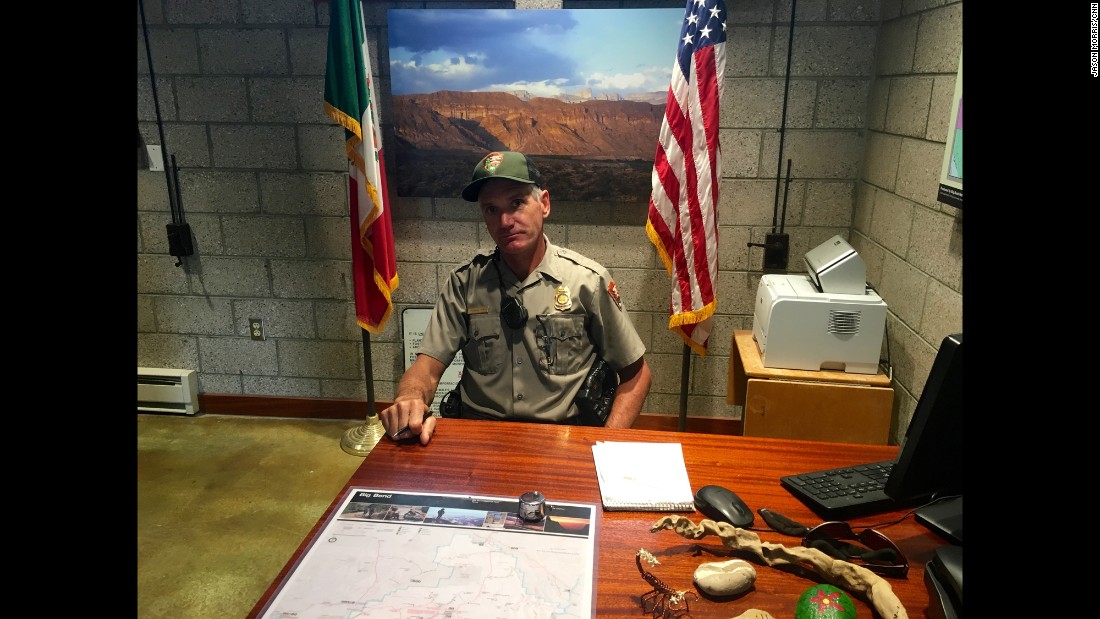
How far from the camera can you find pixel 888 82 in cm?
262

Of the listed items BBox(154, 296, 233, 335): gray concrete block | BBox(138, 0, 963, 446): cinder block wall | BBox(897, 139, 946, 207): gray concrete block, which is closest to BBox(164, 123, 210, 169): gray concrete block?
BBox(138, 0, 963, 446): cinder block wall

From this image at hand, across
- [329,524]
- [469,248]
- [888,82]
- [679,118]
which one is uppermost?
[888,82]

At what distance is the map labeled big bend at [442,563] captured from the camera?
38.3 inches

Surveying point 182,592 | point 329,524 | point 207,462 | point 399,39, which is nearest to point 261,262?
point 207,462

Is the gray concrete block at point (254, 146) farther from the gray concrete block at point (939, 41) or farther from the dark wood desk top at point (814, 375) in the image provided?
the gray concrete block at point (939, 41)

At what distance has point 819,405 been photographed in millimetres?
2346

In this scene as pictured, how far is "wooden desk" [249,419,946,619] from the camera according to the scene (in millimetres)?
1013

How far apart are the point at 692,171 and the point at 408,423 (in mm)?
1569

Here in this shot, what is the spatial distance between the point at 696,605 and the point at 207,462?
274 centimetres

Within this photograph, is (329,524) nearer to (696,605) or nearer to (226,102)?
(696,605)

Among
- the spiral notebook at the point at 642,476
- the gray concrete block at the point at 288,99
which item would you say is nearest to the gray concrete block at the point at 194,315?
the gray concrete block at the point at 288,99

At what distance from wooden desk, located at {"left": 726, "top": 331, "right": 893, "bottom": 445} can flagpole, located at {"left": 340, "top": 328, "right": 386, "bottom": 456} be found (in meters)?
1.70

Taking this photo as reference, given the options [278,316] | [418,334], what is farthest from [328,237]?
[418,334]

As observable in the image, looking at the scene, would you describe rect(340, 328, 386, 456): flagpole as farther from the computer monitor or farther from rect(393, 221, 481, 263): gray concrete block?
the computer monitor
